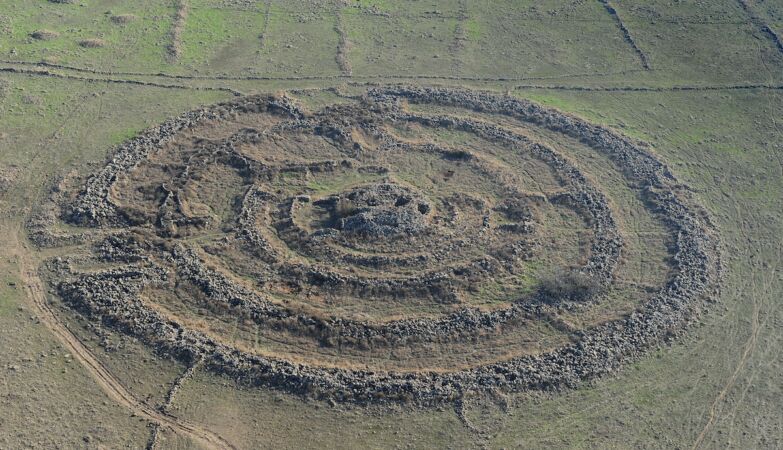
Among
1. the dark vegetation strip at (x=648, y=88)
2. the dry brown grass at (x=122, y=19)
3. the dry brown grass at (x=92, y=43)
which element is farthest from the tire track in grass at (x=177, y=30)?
the dark vegetation strip at (x=648, y=88)

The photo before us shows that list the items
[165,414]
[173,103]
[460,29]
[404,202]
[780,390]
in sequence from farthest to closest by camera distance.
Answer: [460,29] < [173,103] < [404,202] < [780,390] < [165,414]

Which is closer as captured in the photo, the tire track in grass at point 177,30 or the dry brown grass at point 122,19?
the tire track in grass at point 177,30

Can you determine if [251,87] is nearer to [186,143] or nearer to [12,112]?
[186,143]

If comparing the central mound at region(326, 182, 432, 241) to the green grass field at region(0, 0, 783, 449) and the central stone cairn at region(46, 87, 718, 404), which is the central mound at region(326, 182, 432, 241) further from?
the green grass field at region(0, 0, 783, 449)

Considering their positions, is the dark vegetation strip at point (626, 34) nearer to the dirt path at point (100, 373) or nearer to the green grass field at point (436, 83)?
the green grass field at point (436, 83)

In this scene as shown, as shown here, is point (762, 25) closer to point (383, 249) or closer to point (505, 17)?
point (505, 17)

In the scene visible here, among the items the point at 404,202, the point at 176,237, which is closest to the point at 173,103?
the point at 176,237

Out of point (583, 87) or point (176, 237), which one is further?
point (583, 87)
